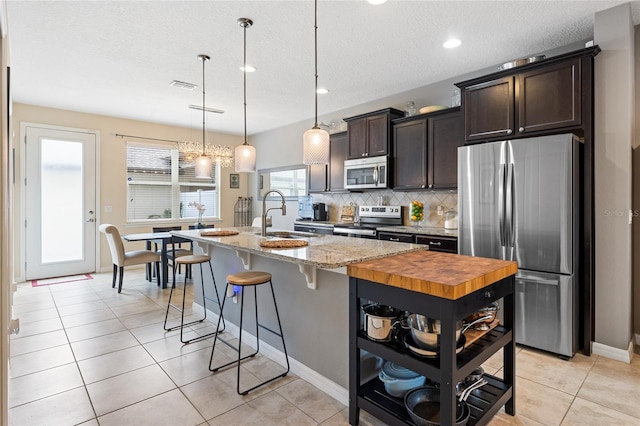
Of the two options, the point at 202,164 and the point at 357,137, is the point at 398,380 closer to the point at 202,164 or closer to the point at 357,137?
the point at 202,164

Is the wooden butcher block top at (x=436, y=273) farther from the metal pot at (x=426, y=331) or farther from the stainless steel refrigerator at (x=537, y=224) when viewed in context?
the stainless steel refrigerator at (x=537, y=224)

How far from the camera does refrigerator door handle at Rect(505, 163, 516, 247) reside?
2.90 metres

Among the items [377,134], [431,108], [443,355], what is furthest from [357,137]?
[443,355]

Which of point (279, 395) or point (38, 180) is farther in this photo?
point (38, 180)

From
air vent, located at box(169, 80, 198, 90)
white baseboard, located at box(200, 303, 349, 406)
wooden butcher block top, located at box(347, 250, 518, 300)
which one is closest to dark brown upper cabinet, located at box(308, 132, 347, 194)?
air vent, located at box(169, 80, 198, 90)

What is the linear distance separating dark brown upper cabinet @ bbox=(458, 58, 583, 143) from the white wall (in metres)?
0.21

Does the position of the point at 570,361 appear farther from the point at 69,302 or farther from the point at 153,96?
the point at 153,96

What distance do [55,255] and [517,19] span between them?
7.03m

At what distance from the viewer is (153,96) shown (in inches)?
190

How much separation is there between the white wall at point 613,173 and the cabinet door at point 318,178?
363 centimetres

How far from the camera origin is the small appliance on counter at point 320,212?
578 cm

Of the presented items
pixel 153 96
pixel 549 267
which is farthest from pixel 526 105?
pixel 153 96

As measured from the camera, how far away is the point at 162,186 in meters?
6.73

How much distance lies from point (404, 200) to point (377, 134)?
1.02m
